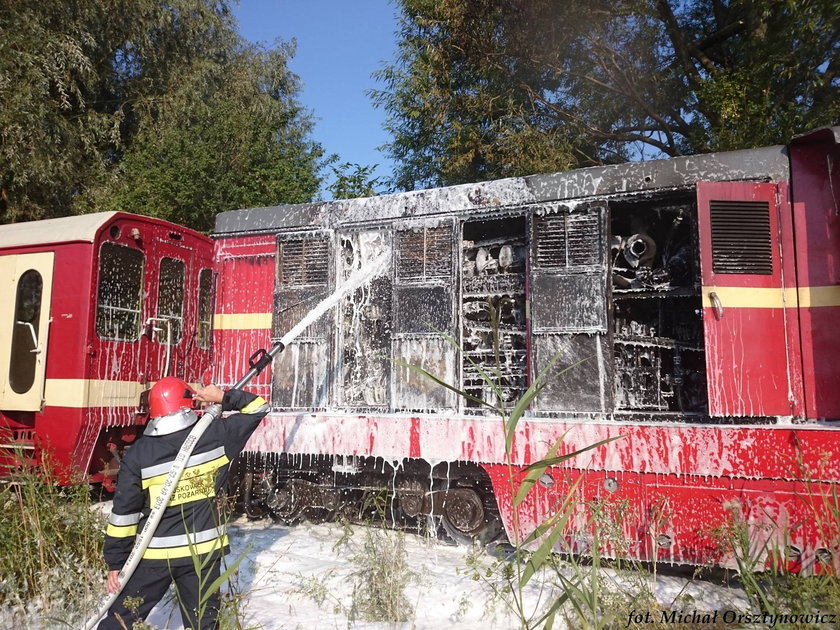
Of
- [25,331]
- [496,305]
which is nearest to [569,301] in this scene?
[496,305]

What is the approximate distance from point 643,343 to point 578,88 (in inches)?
340

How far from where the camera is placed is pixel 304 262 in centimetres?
606

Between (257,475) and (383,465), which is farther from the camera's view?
(257,475)

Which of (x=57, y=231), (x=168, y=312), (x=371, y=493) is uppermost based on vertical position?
(x=57, y=231)

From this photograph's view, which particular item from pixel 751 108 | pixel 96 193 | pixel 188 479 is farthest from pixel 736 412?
pixel 96 193

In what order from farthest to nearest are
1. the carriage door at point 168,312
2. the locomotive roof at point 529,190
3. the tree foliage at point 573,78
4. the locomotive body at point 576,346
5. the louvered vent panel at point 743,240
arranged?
the tree foliage at point 573,78 → the carriage door at point 168,312 → the locomotive roof at point 529,190 → the louvered vent panel at point 743,240 → the locomotive body at point 576,346

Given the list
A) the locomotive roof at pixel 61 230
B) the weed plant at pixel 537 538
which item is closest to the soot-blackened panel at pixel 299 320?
the locomotive roof at pixel 61 230

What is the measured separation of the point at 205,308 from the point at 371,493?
288 cm

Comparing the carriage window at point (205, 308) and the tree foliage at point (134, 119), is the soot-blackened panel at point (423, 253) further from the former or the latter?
the tree foliage at point (134, 119)

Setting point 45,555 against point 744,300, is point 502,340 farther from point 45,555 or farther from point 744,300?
point 45,555

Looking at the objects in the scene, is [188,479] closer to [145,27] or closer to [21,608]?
[21,608]

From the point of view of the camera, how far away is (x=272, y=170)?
12.3 meters

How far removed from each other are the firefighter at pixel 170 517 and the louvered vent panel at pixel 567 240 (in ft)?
9.84

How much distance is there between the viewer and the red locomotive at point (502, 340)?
4.30m
